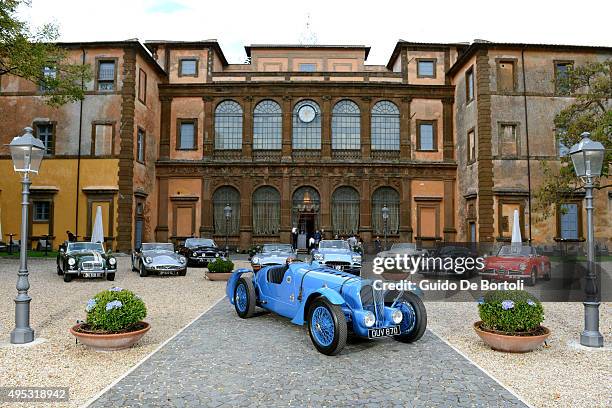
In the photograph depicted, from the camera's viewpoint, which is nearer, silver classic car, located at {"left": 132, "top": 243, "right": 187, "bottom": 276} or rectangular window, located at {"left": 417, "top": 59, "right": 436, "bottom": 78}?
silver classic car, located at {"left": 132, "top": 243, "right": 187, "bottom": 276}

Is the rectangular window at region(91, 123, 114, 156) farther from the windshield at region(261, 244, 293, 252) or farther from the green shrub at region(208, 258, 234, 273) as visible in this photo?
the green shrub at region(208, 258, 234, 273)

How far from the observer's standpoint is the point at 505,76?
2723 centimetres

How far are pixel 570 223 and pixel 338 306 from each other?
26083 mm

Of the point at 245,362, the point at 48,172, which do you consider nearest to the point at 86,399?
the point at 245,362

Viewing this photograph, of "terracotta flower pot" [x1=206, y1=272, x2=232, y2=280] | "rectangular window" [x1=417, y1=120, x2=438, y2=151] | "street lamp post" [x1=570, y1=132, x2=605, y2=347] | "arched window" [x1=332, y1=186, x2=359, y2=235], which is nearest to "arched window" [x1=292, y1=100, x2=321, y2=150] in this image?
"arched window" [x1=332, y1=186, x2=359, y2=235]

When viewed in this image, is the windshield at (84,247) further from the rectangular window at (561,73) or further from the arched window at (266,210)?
the rectangular window at (561,73)

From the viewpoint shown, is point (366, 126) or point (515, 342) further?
point (366, 126)

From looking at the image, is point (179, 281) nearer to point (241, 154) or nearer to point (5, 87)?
point (241, 154)

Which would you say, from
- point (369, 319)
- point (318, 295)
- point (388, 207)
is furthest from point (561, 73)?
point (369, 319)

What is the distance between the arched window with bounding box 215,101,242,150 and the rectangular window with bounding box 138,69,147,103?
5065mm

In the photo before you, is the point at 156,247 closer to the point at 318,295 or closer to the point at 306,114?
the point at 318,295

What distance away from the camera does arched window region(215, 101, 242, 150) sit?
3200 cm

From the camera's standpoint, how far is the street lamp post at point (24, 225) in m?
6.95

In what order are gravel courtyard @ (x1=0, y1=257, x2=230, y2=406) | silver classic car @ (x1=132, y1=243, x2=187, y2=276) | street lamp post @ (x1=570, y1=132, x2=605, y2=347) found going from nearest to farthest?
gravel courtyard @ (x1=0, y1=257, x2=230, y2=406) → street lamp post @ (x1=570, y1=132, x2=605, y2=347) → silver classic car @ (x1=132, y1=243, x2=187, y2=276)
